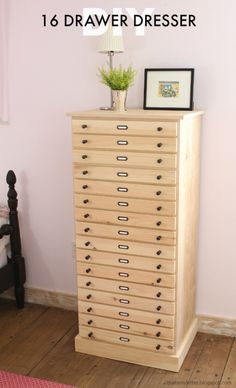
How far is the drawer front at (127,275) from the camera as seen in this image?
2.52 metres

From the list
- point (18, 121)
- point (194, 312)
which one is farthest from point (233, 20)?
point (194, 312)

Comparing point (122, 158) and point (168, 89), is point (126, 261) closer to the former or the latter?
point (122, 158)

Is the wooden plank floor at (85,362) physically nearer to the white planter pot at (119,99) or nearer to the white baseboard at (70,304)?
the white baseboard at (70,304)

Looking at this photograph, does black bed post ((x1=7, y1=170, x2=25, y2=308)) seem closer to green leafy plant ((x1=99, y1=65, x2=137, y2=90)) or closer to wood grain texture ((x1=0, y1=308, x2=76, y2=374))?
wood grain texture ((x1=0, y1=308, x2=76, y2=374))

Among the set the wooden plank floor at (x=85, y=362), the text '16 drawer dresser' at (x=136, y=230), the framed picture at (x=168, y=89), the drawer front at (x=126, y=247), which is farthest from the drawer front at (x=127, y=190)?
the wooden plank floor at (x=85, y=362)

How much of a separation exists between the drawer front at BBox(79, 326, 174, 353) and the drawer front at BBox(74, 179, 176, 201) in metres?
0.76

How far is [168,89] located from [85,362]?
59.8 inches

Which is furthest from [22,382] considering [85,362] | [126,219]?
[126,219]

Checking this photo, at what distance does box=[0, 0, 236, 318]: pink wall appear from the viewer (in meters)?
2.67

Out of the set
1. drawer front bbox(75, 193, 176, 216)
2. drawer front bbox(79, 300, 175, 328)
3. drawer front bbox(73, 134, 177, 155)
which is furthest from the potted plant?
drawer front bbox(79, 300, 175, 328)

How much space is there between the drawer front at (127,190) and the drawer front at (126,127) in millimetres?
253

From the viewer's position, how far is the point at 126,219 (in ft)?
8.26

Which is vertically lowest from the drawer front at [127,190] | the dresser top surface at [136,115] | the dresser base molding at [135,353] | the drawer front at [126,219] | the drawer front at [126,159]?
the dresser base molding at [135,353]

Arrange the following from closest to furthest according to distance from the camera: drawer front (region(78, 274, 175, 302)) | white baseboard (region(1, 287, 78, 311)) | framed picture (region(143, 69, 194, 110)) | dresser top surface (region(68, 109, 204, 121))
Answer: dresser top surface (region(68, 109, 204, 121)), drawer front (region(78, 274, 175, 302)), framed picture (region(143, 69, 194, 110)), white baseboard (region(1, 287, 78, 311))
